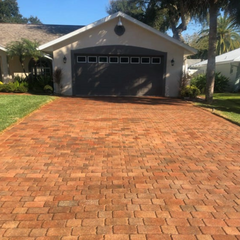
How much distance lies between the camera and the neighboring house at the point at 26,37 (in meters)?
16.8

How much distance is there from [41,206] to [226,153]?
406 centimetres

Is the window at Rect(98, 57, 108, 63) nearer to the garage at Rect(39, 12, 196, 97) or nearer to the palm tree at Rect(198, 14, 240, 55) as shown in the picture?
the garage at Rect(39, 12, 196, 97)

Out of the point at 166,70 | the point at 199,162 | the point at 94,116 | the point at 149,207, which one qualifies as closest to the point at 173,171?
the point at 199,162

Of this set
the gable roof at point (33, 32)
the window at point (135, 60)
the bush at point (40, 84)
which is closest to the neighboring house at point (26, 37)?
the gable roof at point (33, 32)

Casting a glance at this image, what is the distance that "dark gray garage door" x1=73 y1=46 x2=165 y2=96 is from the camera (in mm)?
15242

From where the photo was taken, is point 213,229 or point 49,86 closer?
point 213,229

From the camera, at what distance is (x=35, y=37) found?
1838 cm

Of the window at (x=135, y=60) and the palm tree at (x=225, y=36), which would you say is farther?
the palm tree at (x=225, y=36)

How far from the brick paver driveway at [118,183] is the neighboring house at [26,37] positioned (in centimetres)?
1192

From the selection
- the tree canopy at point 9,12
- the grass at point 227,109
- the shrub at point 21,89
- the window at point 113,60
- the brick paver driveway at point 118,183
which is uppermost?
the tree canopy at point 9,12

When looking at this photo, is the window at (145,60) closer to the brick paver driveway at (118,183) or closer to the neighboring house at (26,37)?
the neighboring house at (26,37)

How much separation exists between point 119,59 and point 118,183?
1285 cm

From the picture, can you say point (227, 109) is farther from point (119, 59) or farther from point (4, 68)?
point (4, 68)

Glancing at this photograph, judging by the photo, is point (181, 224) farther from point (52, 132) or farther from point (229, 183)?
point (52, 132)
